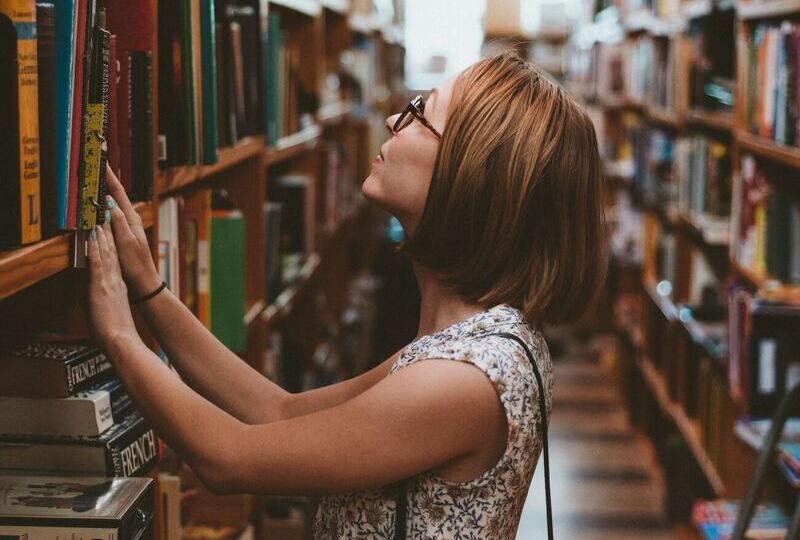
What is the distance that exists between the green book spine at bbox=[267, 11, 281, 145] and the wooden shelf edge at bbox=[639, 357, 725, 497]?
68.4 inches

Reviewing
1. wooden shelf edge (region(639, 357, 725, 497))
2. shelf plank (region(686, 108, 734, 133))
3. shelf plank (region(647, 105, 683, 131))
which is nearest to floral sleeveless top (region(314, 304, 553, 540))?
wooden shelf edge (region(639, 357, 725, 497))

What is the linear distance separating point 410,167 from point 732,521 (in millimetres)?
1904

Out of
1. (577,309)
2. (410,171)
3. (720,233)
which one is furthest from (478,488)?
(720,233)

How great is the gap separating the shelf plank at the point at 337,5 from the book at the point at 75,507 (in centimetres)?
272

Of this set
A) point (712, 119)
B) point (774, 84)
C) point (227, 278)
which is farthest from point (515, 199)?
point (712, 119)

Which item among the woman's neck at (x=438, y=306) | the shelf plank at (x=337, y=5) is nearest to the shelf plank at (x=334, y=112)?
the shelf plank at (x=337, y=5)

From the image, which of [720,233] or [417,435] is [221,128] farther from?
[720,233]

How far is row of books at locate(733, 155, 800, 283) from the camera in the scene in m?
2.84

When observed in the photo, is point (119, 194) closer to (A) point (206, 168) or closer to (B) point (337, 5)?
(A) point (206, 168)

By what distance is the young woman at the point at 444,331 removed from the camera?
1.18 meters

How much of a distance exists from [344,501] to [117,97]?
1.93 ft

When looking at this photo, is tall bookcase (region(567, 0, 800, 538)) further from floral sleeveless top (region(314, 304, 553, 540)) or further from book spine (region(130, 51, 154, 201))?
book spine (region(130, 51, 154, 201))

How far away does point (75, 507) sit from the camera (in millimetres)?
1186

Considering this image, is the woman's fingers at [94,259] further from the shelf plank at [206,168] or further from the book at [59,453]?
the shelf plank at [206,168]
